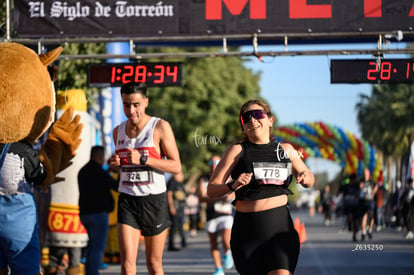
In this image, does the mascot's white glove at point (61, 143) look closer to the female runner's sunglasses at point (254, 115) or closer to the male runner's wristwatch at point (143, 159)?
the male runner's wristwatch at point (143, 159)

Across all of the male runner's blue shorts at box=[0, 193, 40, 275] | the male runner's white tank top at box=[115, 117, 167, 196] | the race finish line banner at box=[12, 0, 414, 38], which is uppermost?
the race finish line banner at box=[12, 0, 414, 38]

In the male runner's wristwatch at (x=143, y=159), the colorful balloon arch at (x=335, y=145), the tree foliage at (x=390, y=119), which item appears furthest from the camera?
the tree foliage at (x=390, y=119)

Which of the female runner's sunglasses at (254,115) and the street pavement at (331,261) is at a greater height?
the female runner's sunglasses at (254,115)

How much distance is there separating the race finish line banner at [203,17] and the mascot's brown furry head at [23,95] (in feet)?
13.8

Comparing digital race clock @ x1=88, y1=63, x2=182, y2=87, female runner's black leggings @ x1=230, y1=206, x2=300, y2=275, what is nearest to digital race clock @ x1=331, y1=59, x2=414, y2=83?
digital race clock @ x1=88, y1=63, x2=182, y2=87

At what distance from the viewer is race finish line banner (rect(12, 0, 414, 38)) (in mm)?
11727

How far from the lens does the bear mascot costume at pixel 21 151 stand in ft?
23.8

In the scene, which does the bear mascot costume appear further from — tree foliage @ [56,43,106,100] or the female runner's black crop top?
tree foliage @ [56,43,106,100]

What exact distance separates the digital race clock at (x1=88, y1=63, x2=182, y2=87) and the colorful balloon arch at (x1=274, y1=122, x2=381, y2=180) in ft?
83.0

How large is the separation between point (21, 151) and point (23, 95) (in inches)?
20.2

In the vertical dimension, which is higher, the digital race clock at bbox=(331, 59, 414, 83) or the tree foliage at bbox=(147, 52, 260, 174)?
the digital race clock at bbox=(331, 59, 414, 83)

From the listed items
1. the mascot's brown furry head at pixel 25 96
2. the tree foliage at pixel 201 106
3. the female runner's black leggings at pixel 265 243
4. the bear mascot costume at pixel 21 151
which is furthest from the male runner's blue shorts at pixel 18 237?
the tree foliage at pixel 201 106

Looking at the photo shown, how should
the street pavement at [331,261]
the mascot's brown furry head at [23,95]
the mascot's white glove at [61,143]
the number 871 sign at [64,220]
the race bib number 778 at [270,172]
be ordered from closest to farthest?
the race bib number 778 at [270,172] < the mascot's brown furry head at [23,95] < the mascot's white glove at [61,143] < the number 871 sign at [64,220] < the street pavement at [331,261]

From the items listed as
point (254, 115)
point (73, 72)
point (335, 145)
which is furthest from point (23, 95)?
point (335, 145)
